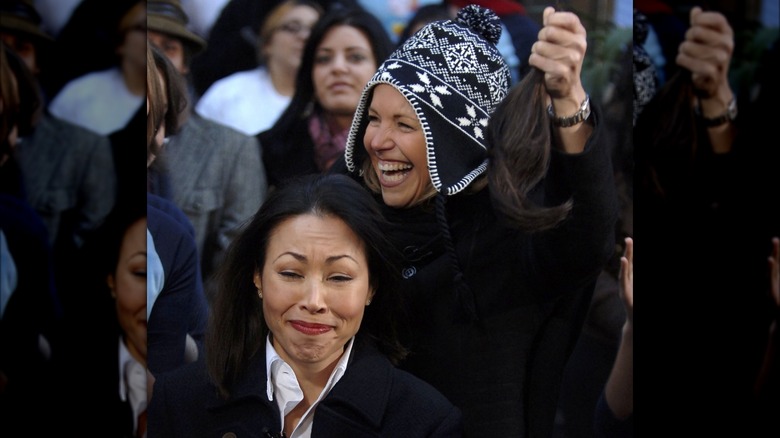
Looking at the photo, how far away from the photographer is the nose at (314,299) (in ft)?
11.0

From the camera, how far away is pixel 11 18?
389 cm

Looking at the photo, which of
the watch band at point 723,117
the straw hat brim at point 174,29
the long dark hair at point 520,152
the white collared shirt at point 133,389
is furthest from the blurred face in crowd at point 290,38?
the watch band at point 723,117

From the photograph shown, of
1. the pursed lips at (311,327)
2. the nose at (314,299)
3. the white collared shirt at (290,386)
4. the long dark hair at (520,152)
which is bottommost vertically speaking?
the white collared shirt at (290,386)

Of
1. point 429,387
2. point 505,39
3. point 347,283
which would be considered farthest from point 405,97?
point 429,387

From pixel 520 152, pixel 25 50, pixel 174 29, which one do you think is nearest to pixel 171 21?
pixel 174 29

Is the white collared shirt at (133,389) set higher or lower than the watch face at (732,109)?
lower

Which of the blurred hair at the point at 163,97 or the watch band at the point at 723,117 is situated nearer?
the blurred hair at the point at 163,97

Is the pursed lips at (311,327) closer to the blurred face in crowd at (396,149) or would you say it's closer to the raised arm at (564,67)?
the blurred face in crowd at (396,149)

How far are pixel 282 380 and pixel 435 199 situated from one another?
0.76 m

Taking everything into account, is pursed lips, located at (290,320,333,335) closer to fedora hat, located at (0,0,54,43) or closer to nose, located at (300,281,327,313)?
nose, located at (300,281,327,313)

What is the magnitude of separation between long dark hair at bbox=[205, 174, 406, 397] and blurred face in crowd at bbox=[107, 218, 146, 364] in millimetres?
439

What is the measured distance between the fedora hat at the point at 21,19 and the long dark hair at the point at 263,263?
116 centimetres

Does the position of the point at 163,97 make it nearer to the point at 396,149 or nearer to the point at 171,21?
the point at 171,21

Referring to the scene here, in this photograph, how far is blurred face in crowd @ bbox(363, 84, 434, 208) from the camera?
11.3 feet
